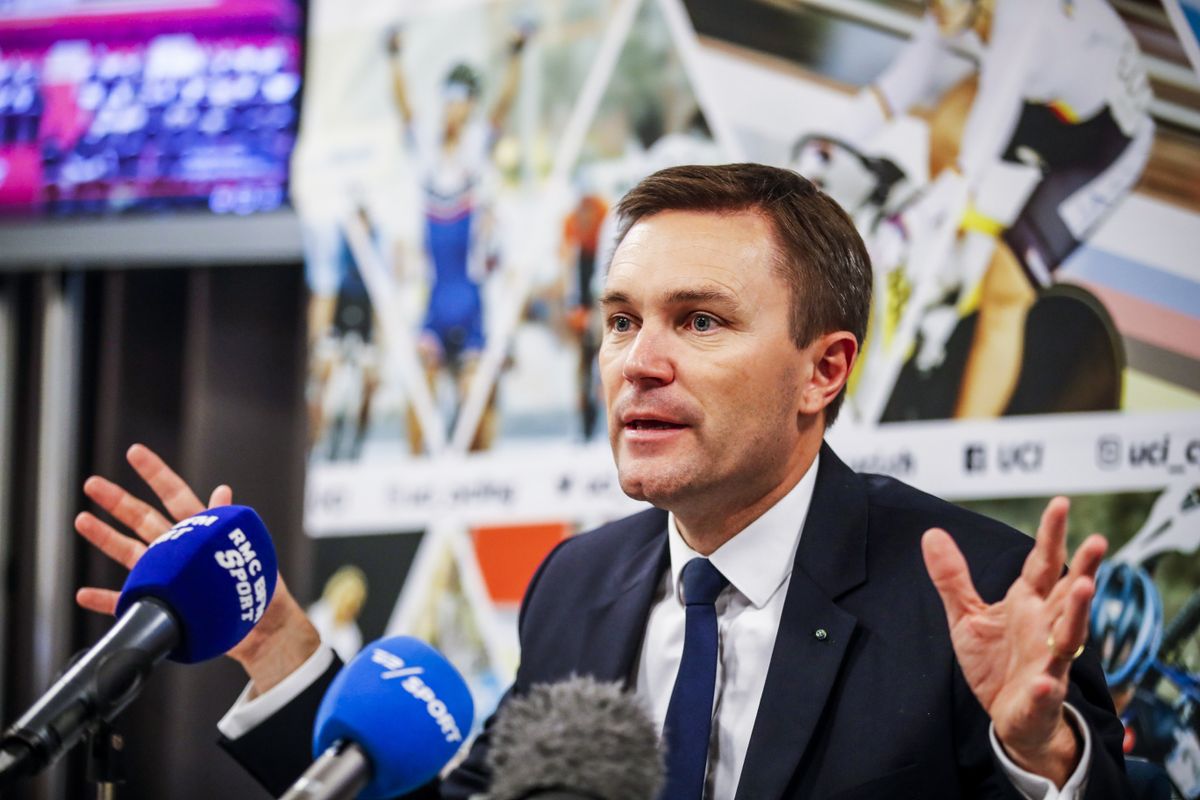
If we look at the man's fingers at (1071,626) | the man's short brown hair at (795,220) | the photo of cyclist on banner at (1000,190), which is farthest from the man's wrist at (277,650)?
the photo of cyclist on banner at (1000,190)

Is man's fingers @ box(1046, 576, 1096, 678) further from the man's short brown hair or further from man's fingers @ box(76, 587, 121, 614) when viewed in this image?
man's fingers @ box(76, 587, 121, 614)

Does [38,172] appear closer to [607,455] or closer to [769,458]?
[607,455]

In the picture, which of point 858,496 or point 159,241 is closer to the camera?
point 858,496

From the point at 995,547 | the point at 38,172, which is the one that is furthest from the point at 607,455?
the point at 38,172

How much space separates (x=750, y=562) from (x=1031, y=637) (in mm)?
535

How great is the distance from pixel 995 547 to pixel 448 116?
2.12 meters

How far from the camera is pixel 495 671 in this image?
3076 millimetres

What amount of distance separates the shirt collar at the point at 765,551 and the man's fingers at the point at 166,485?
0.72 m

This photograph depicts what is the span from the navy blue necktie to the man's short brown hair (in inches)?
15.1

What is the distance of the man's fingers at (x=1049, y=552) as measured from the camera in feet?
4.02

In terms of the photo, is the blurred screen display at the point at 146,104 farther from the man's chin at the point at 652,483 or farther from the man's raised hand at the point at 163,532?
the man's chin at the point at 652,483

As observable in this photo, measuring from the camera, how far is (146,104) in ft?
12.2

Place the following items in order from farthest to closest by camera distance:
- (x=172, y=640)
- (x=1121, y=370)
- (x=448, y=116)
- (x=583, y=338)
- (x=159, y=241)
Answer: (x=159, y=241)
(x=448, y=116)
(x=583, y=338)
(x=1121, y=370)
(x=172, y=640)

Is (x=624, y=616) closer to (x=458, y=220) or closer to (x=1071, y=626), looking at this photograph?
(x=1071, y=626)
